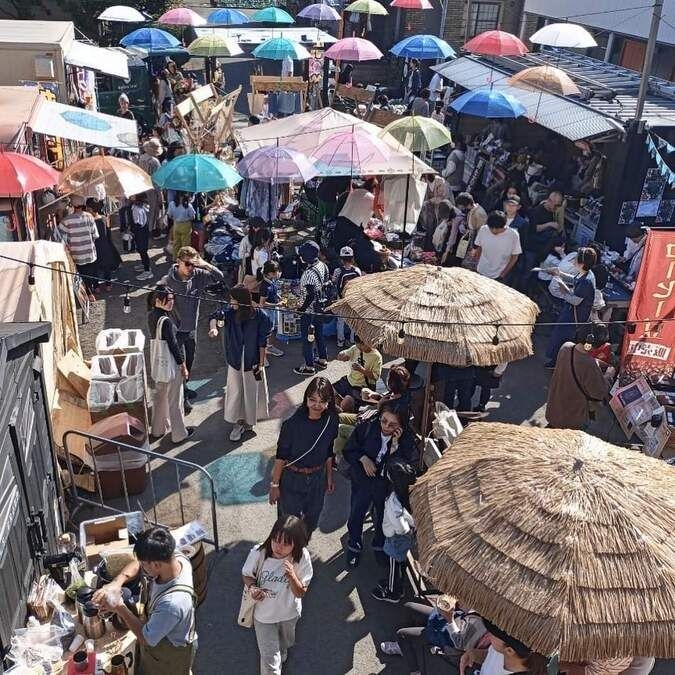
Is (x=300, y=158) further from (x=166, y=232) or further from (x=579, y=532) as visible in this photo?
(x=579, y=532)

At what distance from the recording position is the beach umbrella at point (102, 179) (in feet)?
A: 32.6

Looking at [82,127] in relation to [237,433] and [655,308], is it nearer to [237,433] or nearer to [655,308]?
[237,433]

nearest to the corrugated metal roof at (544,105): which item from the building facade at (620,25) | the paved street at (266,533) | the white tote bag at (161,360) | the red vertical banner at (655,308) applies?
the red vertical banner at (655,308)

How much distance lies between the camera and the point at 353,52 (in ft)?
64.0

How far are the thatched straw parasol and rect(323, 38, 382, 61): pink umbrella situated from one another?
56.2 feet

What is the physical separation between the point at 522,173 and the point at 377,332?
8548 millimetres

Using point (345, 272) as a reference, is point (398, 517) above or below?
below

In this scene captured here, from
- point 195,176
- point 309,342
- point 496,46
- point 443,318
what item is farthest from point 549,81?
point 443,318

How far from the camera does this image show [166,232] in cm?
1391

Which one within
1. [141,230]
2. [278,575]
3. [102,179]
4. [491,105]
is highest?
[491,105]

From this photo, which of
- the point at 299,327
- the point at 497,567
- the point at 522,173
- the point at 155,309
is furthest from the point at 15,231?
the point at 522,173

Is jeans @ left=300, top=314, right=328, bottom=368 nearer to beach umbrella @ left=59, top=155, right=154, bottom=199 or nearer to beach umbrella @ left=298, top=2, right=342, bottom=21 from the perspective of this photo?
beach umbrella @ left=59, top=155, right=154, bottom=199

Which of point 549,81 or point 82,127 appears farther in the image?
point 549,81

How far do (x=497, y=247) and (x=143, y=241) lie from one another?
5.81 m
